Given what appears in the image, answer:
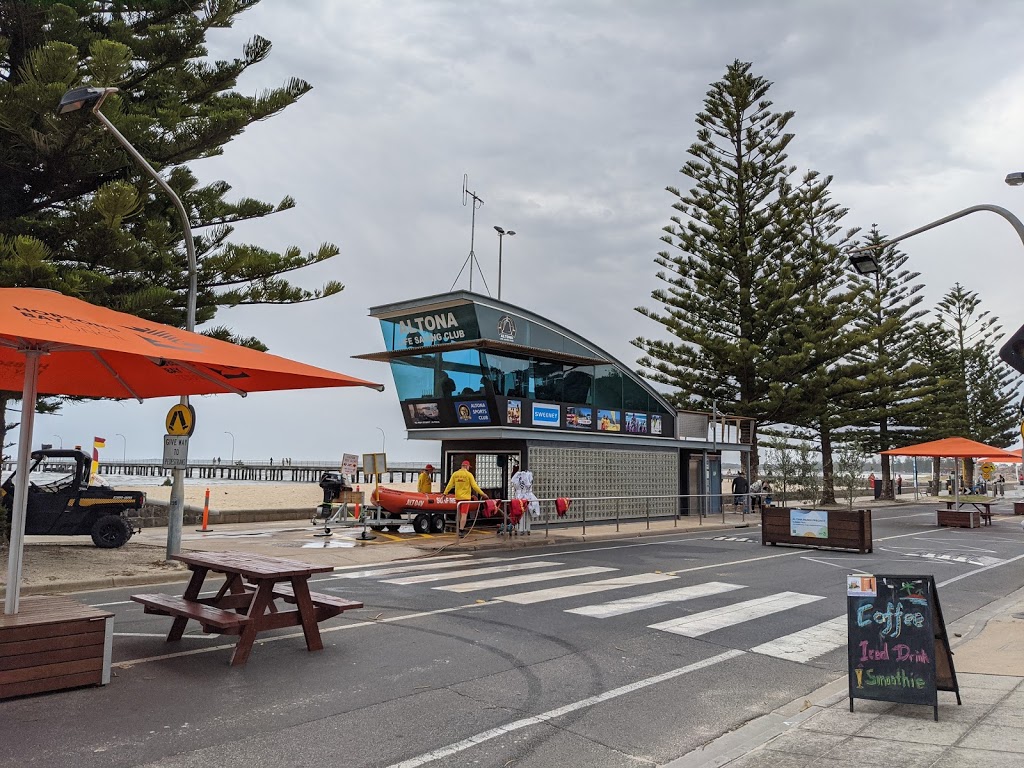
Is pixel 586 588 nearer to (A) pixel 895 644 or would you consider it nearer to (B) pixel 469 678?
(B) pixel 469 678

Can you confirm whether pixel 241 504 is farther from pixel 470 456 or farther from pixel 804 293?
pixel 804 293

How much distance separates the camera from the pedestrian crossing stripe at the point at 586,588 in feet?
34.2

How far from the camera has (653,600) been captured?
10.5 metres

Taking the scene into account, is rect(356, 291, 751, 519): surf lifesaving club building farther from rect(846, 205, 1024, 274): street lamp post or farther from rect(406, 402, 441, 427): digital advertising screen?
rect(846, 205, 1024, 274): street lamp post

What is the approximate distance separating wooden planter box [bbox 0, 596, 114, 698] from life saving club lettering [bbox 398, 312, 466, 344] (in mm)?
15957

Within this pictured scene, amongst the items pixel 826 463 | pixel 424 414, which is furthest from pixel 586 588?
pixel 826 463

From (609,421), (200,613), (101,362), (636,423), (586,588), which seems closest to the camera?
(200,613)

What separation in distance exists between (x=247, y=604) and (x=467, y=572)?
18.3ft

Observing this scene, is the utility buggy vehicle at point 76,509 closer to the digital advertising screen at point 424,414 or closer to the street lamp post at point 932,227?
the digital advertising screen at point 424,414

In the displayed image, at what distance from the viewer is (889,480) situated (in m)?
47.8

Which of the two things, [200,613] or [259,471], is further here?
[259,471]

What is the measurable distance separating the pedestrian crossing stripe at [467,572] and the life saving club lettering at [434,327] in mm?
8774

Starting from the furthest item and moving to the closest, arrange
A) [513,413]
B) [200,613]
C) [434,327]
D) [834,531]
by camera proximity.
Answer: [434,327]
[513,413]
[834,531]
[200,613]

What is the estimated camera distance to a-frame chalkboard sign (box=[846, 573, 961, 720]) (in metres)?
5.61
